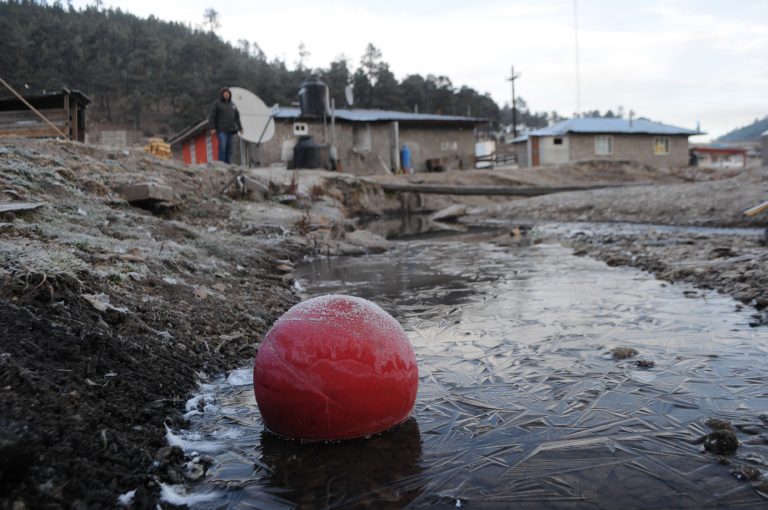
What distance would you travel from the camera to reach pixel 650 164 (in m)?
41.2

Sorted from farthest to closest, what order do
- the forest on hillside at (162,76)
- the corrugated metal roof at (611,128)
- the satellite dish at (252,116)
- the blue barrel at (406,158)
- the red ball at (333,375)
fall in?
the forest on hillside at (162,76) < the corrugated metal roof at (611,128) < the blue barrel at (406,158) < the satellite dish at (252,116) < the red ball at (333,375)

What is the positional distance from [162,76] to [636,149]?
5052 cm

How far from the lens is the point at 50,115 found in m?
14.5

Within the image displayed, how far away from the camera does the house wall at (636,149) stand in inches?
1563

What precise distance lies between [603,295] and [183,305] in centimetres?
451

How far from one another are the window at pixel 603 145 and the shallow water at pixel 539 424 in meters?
37.0

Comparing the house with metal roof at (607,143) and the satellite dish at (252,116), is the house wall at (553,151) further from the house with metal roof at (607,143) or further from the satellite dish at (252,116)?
the satellite dish at (252,116)

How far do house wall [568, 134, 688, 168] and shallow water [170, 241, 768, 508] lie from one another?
36.0 m

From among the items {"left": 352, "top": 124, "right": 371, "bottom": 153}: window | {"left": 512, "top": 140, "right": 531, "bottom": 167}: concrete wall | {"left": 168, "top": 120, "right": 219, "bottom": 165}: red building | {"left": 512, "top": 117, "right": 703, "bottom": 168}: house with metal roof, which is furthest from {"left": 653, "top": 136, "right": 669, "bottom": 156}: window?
{"left": 168, "top": 120, "right": 219, "bottom": 165}: red building

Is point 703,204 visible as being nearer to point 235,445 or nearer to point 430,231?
point 430,231

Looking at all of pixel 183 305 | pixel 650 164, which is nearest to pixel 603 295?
pixel 183 305

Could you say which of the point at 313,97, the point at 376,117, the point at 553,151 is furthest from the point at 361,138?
the point at 553,151

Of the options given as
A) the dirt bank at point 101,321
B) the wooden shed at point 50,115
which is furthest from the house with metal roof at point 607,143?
the dirt bank at point 101,321

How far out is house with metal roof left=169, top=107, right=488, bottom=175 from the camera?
2923cm
